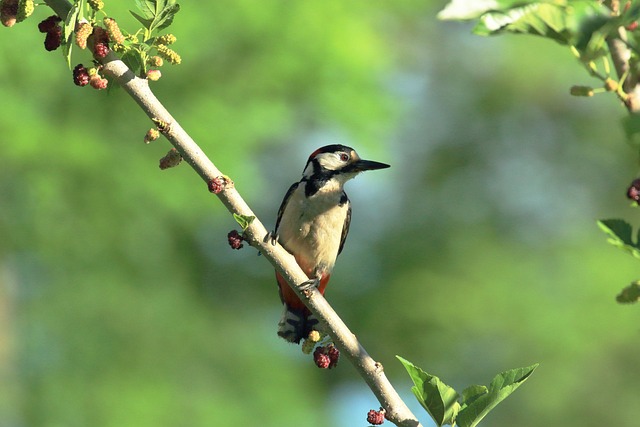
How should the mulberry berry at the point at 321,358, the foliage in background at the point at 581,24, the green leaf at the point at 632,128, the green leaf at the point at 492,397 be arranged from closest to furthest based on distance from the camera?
the green leaf at the point at 632,128 < the foliage in background at the point at 581,24 < the green leaf at the point at 492,397 < the mulberry berry at the point at 321,358

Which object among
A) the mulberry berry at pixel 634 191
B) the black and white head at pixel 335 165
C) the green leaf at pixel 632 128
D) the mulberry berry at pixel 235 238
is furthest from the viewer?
the black and white head at pixel 335 165

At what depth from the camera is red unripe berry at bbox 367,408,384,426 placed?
2826 mm

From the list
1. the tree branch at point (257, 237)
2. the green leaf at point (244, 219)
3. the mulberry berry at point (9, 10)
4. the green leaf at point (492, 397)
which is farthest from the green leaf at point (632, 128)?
the mulberry berry at point (9, 10)

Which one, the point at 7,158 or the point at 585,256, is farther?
the point at 585,256

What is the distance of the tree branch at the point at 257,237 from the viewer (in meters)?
2.74

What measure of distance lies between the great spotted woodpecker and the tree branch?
229 centimetres

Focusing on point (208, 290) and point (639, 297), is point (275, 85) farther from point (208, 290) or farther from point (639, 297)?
point (639, 297)

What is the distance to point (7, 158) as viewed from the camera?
41.3 ft

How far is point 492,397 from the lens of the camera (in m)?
2.64

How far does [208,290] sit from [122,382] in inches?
91.2

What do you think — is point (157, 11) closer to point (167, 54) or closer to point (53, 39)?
point (167, 54)

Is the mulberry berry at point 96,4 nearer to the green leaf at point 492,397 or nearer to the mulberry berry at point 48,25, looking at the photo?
→ the mulberry berry at point 48,25

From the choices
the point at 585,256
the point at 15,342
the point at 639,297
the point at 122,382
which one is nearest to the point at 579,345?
the point at 585,256

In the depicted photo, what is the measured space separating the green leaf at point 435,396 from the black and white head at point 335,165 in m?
2.67
